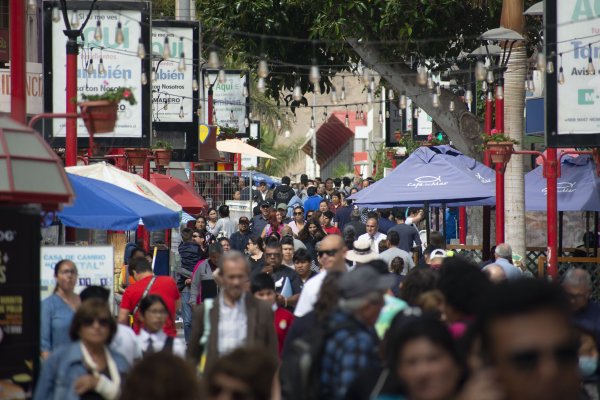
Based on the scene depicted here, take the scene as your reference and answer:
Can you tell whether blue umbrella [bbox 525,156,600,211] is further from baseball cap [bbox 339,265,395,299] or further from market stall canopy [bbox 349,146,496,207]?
baseball cap [bbox 339,265,395,299]

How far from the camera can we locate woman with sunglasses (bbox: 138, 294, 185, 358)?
9.45m

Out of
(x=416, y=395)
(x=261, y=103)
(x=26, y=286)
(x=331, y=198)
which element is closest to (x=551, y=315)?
(x=416, y=395)

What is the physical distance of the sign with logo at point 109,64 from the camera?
20344mm

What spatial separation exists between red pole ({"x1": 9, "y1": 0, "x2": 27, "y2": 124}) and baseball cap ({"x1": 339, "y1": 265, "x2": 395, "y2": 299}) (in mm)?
3568

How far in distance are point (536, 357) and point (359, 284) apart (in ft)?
14.0

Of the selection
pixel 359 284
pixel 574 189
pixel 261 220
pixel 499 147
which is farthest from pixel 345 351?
pixel 261 220

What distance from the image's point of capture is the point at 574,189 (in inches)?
810

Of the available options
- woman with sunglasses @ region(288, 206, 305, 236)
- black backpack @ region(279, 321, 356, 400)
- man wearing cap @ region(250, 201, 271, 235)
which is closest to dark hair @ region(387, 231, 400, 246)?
woman with sunglasses @ region(288, 206, 305, 236)

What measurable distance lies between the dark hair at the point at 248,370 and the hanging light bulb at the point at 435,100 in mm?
16844

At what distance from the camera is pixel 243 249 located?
74.9ft

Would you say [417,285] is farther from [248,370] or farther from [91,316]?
[248,370]

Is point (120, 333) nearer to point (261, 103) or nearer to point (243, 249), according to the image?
point (243, 249)

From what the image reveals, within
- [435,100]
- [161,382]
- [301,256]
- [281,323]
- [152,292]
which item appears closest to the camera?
[161,382]

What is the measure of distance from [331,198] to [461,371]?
30250mm
